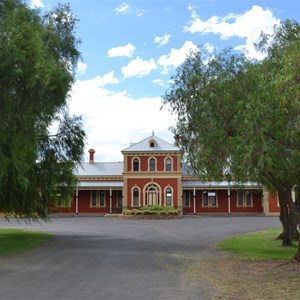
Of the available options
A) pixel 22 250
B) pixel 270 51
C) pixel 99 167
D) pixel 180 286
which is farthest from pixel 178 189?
pixel 180 286

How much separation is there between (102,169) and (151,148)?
8403mm

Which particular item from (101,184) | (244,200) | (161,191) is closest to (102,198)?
(101,184)

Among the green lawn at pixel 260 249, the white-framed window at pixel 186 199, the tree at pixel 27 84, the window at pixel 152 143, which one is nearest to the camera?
the tree at pixel 27 84

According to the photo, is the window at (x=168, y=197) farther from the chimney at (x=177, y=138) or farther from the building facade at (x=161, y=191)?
the chimney at (x=177, y=138)

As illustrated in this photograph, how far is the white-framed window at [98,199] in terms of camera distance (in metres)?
55.2

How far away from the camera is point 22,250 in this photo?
59.2ft

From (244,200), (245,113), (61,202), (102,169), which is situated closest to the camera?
(245,113)

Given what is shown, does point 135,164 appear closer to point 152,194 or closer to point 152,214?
point 152,194

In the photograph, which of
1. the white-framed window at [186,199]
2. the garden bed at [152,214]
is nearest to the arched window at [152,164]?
the white-framed window at [186,199]

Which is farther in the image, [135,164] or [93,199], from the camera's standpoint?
[93,199]

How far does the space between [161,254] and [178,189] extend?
35.9 m

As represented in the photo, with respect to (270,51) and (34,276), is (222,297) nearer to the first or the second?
(34,276)

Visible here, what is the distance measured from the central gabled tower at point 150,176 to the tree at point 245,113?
120ft

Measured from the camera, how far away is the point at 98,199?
55250 millimetres
